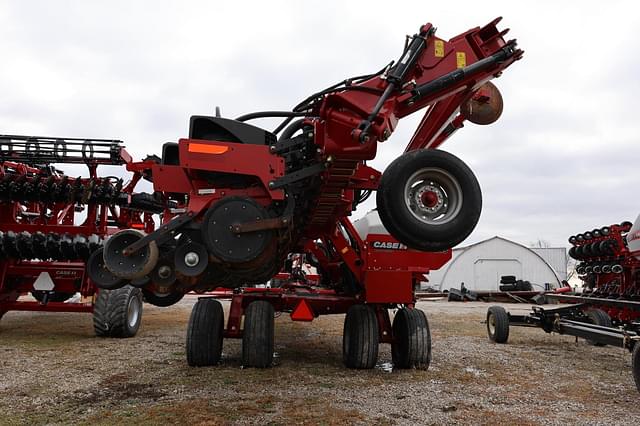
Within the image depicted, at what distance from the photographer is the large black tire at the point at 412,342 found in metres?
6.89

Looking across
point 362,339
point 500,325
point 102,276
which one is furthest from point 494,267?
point 102,276

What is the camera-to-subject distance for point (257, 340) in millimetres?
6605

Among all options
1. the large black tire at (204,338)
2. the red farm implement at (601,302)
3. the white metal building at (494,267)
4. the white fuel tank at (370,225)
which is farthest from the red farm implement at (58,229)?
the white metal building at (494,267)

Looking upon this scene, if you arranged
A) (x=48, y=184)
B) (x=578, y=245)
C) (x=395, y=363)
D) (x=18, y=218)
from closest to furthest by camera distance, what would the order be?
(x=395, y=363) < (x=48, y=184) < (x=18, y=218) < (x=578, y=245)

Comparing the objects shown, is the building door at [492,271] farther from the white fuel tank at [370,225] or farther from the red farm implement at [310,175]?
the red farm implement at [310,175]

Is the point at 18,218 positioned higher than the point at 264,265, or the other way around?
the point at 18,218

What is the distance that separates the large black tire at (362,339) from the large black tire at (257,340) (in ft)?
3.44

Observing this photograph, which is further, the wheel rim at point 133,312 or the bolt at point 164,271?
the wheel rim at point 133,312

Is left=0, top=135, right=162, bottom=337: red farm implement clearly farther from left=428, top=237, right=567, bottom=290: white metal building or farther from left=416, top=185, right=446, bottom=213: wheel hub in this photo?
left=428, top=237, right=567, bottom=290: white metal building

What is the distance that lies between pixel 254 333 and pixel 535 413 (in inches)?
131

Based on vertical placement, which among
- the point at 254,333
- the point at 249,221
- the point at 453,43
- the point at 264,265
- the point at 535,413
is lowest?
the point at 535,413

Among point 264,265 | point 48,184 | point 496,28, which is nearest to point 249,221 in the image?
point 264,265

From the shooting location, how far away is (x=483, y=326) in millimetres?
12984

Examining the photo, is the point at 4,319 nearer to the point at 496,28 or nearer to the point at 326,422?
the point at 326,422
